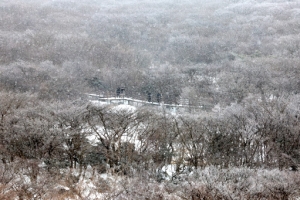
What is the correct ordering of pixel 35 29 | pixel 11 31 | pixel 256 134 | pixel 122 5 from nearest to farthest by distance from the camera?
pixel 256 134 → pixel 11 31 → pixel 35 29 → pixel 122 5

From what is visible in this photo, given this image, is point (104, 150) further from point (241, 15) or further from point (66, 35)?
point (241, 15)

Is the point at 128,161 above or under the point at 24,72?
under

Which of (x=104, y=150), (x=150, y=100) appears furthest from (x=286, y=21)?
(x=104, y=150)

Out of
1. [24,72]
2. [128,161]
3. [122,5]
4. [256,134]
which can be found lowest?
[128,161]

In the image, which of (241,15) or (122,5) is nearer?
(241,15)

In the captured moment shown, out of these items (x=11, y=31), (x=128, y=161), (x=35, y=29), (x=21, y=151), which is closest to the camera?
(x=21, y=151)

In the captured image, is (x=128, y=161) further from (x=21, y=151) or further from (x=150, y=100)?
(x=150, y=100)
